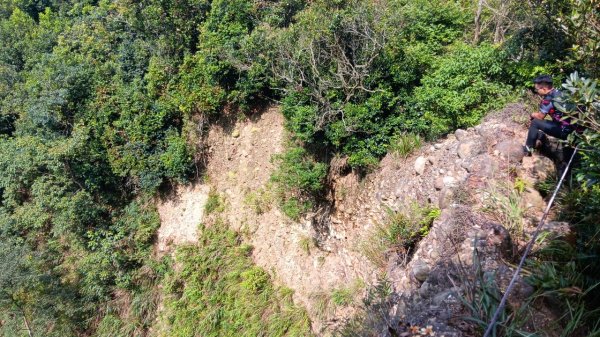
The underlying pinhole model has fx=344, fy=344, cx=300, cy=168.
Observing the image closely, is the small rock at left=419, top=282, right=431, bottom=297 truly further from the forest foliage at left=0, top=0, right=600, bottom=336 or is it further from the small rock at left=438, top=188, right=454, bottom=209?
the forest foliage at left=0, top=0, right=600, bottom=336

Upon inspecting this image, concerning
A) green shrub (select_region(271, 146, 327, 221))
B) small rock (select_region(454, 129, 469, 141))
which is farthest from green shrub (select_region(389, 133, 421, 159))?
green shrub (select_region(271, 146, 327, 221))

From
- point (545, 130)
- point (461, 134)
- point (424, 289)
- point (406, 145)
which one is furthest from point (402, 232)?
point (545, 130)

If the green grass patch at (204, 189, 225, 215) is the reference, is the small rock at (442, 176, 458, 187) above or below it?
above

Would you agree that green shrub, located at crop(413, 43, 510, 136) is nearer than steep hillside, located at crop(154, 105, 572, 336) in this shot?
No

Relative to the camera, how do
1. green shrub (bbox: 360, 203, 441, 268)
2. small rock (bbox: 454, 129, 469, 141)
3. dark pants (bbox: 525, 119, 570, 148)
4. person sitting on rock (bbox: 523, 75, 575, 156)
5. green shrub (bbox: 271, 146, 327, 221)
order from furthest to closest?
green shrub (bbox: 271, 146, 327, 221)
small rock (bbox: 454, 129, 469, 141)
green shrub (bbox: 360, 203, 441, 268)
dark pants (bbox: 525, 119, 570, 148)
person sitting on rock (bbox: 523, 75, 575, 156)

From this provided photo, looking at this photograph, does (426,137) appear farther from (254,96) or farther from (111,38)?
(111,38)

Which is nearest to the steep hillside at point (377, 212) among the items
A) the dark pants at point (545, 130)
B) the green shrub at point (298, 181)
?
the dark pants at point (545, 130)
